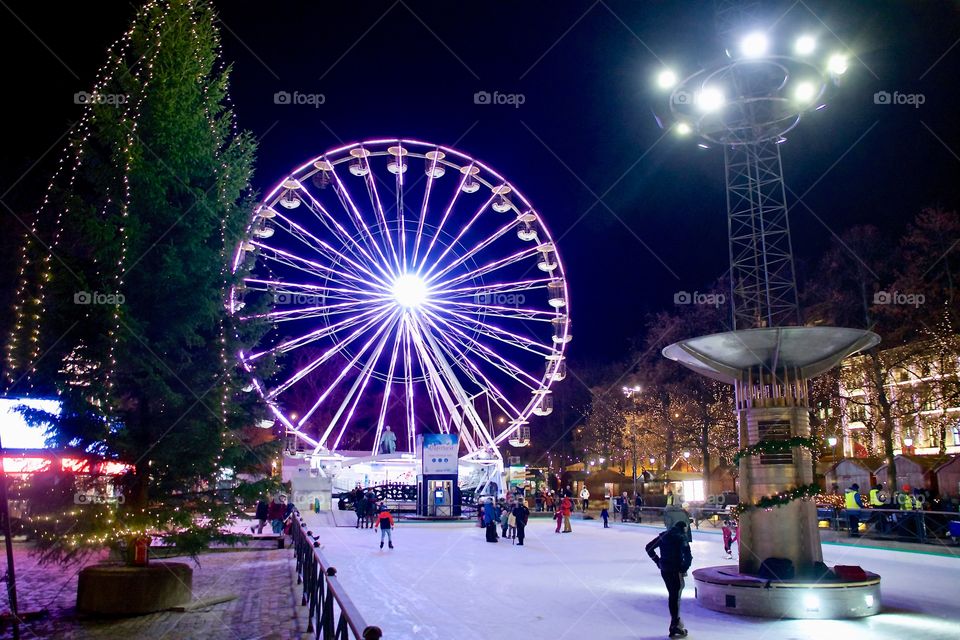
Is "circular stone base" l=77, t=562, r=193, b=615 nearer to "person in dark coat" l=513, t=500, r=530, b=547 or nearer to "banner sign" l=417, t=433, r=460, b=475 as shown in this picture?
"person in dark coat" l=513, t=500, r=530, b=547

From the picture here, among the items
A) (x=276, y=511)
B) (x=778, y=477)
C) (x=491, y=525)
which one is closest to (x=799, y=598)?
(x=778, y=477)

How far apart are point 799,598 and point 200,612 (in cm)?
888

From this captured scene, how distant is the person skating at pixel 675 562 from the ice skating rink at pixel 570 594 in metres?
0.46

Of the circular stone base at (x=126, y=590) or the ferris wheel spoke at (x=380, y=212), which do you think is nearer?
the circular stone base at (x=126, y=590)

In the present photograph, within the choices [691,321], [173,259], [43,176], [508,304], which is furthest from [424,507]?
[173,259]

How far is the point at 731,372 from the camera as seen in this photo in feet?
47.1

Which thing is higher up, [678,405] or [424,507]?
[678,405]

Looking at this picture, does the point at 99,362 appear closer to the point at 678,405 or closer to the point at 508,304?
the point at 508,304

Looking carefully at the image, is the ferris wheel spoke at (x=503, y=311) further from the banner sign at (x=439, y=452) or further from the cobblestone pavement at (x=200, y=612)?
the cobblestone pavement at (x=200, y=612)

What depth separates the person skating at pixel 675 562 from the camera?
9.80 meters

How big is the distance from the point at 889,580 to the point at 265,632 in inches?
483

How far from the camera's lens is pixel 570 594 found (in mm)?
13242

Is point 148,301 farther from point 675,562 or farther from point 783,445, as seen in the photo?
point 783,445

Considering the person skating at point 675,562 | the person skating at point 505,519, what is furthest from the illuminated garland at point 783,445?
the person skating at point 505,519
